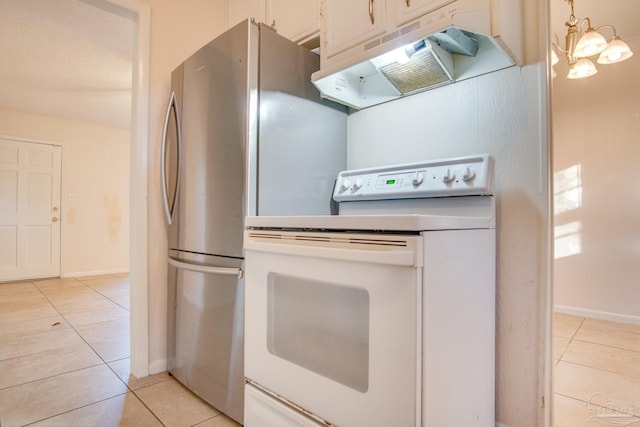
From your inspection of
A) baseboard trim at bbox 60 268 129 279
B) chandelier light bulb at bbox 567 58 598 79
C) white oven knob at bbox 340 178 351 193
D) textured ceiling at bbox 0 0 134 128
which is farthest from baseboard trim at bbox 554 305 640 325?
baseboard trim at bbox 60 268 129 279

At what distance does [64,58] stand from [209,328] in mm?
3236

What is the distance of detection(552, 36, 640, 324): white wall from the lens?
8.80 ft

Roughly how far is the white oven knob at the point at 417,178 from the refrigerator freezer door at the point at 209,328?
0.81 metres

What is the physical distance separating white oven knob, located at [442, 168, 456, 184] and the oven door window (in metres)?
0.63

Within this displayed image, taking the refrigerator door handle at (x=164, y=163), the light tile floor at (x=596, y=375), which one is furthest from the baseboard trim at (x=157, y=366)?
the light tile floor at (x=596, y=375)

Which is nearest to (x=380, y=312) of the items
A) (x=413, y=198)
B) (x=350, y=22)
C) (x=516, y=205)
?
(x=413, y=198)

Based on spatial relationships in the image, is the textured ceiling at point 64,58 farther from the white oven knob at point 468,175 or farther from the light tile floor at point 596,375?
the light tile floor at point 596,375

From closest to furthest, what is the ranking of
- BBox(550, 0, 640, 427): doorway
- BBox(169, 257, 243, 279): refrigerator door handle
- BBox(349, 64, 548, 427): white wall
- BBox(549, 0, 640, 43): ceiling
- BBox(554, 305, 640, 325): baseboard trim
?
BBox(349, 64, 548, 427): white wall < BBox(169, 257, 243, 279): refrigerator door handle < BBox(549, 0, 640, 43): ceiling < BBox(550, 0, 640, 427): doorway < BBox(554, 305, 640, 325): baseboard trim

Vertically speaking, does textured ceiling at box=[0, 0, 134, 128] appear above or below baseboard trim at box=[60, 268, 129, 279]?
above

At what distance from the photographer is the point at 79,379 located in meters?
1.79

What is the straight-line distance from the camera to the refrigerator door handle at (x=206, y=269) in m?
1.36

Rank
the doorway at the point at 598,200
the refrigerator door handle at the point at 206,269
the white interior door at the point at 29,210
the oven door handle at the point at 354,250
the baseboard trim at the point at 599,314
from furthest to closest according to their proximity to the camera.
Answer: the white interior door at the point at 29,210, the baseboard trim at the point at 599,314, the doorway at the point at 598,200, the refrigerator door handle at the point at 206,269, the oven door handle at the point at 354,250

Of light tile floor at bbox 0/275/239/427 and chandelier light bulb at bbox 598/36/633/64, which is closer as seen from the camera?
light tile floor at bbox 0/275/239/427

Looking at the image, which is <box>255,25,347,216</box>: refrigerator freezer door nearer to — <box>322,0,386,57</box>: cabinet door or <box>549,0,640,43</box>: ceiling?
<box>322,0,386,57</box>: cabinet door
